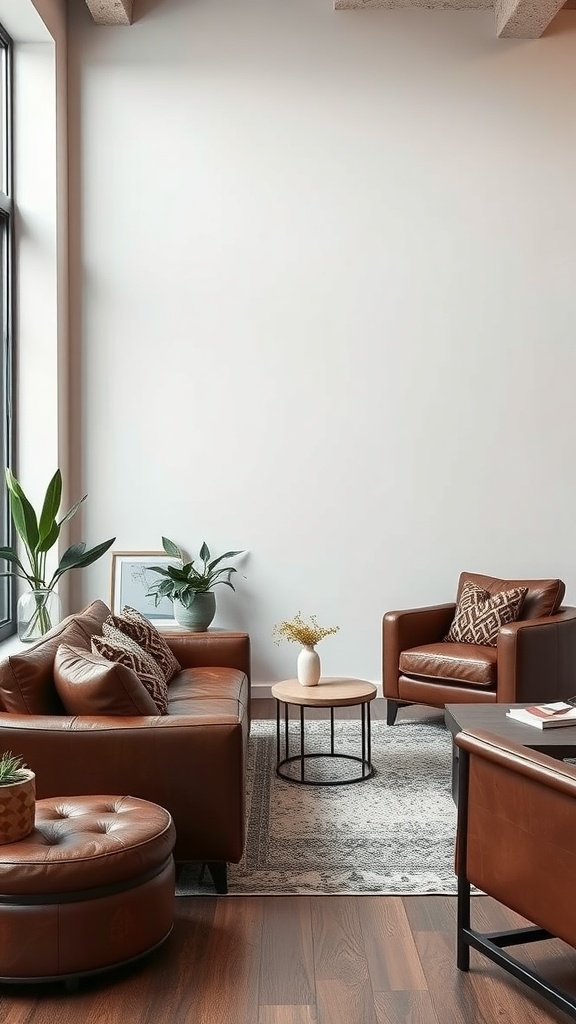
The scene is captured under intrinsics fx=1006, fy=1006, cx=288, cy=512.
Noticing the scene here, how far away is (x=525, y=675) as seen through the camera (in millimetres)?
5008

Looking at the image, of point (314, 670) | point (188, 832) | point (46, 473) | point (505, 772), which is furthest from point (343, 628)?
point (505, 772)

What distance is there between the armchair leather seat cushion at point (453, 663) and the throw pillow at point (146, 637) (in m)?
1.37

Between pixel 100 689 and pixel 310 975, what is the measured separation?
1.11 meters

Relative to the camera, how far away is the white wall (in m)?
6.23

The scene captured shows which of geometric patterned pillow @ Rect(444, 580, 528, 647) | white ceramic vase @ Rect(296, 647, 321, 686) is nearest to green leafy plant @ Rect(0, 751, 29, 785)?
white ceramic vase @ Rect(296, 647, 321, 686)

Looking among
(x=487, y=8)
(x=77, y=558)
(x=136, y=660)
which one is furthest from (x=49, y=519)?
(x=487, y=8)

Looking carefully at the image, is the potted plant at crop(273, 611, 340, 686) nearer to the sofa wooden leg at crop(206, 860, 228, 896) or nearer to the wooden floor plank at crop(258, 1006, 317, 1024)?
the sofa wooden leg at crop(206, 860, 228, 896)

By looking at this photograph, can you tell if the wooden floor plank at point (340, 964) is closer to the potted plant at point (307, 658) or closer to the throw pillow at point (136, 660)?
the throw pillow at point (136, 660)

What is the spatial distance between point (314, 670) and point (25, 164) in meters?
3.51

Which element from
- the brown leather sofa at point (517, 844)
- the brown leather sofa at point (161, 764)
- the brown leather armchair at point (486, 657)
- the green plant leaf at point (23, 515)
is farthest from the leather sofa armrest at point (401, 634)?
the brown leather sofa at point (517, 844)

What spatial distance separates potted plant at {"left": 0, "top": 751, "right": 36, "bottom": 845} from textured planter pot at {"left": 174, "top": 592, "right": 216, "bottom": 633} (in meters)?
3.14

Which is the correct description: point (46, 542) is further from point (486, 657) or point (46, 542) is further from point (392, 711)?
point (486, 657)

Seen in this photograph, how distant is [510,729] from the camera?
358 cm

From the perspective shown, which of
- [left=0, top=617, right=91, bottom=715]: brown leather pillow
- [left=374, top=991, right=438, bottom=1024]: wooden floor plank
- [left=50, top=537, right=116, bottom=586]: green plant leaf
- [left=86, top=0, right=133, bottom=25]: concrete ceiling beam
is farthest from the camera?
[left=86, top=0, right=133, bottom=25]: concrete ceiling beam
